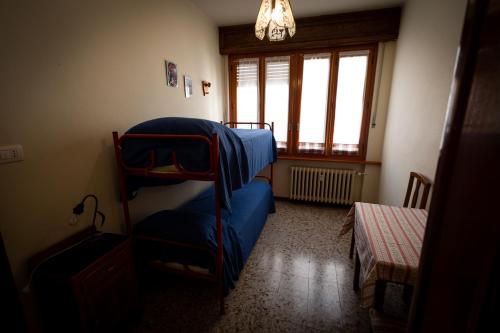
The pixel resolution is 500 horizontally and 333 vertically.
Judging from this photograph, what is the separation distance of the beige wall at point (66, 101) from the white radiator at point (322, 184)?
2.16 metres

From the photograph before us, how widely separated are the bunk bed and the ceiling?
1.83 meters

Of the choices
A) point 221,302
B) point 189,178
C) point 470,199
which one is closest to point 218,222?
point 189,178

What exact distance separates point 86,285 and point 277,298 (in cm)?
129

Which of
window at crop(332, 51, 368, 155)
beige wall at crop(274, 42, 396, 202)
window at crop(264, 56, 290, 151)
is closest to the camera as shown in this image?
beige wall at crop(274, 42, 396, 202)

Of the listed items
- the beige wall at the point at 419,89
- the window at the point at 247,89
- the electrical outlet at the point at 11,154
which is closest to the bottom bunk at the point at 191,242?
the electrical outlet at the point at 11,154

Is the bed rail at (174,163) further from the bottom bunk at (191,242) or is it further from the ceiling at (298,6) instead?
the ceiling at (298,6)

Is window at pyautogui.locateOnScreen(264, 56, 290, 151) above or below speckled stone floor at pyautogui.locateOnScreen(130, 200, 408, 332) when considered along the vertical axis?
above

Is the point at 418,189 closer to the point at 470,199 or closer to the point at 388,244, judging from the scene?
the point at 388,244

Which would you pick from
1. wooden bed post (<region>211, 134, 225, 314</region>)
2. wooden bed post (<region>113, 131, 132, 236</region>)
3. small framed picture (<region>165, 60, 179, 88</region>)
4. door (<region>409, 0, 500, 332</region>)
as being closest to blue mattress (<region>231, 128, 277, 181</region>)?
wooden bed post (<region>211, 134, 225, 314</region>)

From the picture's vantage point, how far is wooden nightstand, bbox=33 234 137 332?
3.65ft

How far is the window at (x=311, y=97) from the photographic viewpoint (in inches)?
122

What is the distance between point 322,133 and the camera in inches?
133

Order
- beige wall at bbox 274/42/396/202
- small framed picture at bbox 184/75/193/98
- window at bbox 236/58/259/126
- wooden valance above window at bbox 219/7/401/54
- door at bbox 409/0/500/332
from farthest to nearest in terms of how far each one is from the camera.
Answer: window at bbox 236/58/259/126 < beige wall at bbox 274/42/396/202 < wooden valance above window at bbox 219/7/401/54 < small framed picture at bbox 184/75/193/98 < door at bbox 409/0/500/332

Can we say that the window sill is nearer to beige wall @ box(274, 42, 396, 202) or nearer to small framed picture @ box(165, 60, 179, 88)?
beige wall @ box(274, 42, 396, 202)
